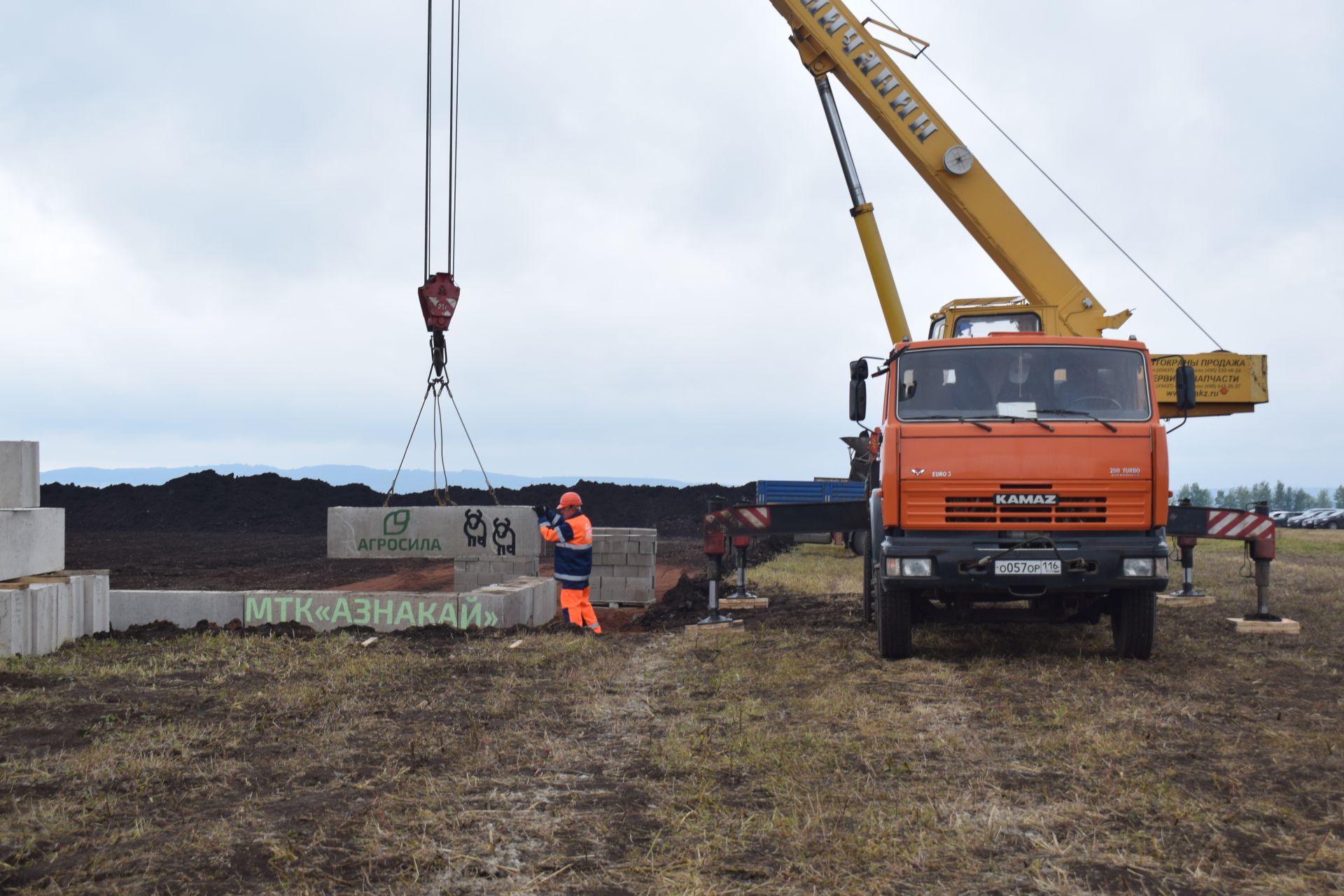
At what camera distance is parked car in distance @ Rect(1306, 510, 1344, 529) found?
60213 millimetres

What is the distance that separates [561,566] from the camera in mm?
11969

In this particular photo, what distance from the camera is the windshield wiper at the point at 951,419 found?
26.3 feet

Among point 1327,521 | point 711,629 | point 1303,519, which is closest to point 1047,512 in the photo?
point 711,629

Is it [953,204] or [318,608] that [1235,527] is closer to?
[953,204]

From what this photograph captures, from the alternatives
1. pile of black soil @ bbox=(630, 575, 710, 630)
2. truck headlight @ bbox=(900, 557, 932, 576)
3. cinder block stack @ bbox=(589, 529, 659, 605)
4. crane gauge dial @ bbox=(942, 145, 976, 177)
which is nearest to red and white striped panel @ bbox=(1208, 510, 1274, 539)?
truck headlight @ bbox=(900, 557, 932, 576)

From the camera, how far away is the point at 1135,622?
846 centimetres

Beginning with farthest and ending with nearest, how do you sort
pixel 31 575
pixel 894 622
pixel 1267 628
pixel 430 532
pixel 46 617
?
1. pixel 430 532
2. pixel 1267 628
3. pixel 31 575
4. pixel 46 617
5. pixel 894 622

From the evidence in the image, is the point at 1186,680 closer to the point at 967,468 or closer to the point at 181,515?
the point at 967,468

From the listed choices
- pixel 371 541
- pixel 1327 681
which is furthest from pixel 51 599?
pixel 1327 681

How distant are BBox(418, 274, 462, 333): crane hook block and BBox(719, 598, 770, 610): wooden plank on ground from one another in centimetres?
458

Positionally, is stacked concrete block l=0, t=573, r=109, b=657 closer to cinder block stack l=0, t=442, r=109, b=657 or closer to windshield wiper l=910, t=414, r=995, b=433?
cinder block stack l=0, t=442, r=109, b=657

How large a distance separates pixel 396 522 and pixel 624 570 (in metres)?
3.82

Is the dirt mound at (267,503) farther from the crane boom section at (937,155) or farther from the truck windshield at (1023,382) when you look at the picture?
the truck windshield at (1023,382)

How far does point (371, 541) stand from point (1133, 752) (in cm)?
927
